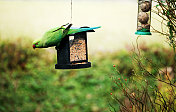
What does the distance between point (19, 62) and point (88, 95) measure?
5.58 feet

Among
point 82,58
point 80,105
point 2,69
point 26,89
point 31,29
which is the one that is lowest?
point 80,105

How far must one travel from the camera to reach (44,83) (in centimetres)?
482

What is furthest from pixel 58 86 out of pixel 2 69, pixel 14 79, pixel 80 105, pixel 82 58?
pixel 82 58

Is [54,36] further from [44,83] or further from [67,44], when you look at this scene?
[44,83]

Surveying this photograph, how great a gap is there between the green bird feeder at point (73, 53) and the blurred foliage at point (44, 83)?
7.29 feet

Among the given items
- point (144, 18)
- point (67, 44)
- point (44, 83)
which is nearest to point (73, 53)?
point (67, 44)

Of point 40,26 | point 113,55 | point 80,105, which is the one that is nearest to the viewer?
point 80,105

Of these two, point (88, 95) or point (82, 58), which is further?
point (88, 95)

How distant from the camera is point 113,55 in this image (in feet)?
17.4

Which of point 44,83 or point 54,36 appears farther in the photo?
point 44,83

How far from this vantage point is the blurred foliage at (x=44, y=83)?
185 inches

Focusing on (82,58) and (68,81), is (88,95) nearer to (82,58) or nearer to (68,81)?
(68,81)

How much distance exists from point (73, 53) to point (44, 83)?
257 cm

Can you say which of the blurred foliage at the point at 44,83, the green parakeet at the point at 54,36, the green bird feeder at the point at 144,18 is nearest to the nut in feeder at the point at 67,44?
the green parakeet at the point at 54,36
